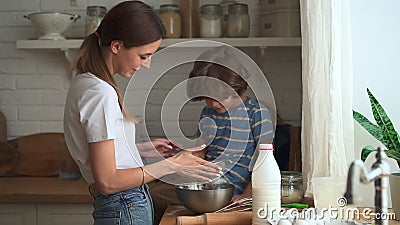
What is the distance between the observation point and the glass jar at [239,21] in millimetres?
2854

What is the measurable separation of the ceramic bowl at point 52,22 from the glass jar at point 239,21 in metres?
0.70

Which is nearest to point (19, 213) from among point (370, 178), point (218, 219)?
point (218, 219)

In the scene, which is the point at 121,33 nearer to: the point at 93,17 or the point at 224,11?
the point at 93,17

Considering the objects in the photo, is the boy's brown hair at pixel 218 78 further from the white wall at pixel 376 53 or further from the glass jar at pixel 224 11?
the glass jar at pixel 224 11

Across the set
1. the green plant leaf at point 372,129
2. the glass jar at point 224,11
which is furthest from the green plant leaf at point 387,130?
the glass jar at point 224,11

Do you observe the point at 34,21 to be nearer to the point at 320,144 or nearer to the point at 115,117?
the point at 115,117

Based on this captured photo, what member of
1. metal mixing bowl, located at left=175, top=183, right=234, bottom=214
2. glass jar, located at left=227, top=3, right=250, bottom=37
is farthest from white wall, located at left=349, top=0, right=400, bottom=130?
glass jar, located at left=227, top=3, right=250, bottom=37

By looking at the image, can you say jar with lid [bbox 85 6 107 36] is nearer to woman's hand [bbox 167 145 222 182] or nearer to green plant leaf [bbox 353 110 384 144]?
woman's hand [bbox 167 145 222 182]

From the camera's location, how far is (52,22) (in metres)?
2.88

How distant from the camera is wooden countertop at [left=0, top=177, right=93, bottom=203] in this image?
2.70 m

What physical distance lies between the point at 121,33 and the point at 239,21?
3.99ft

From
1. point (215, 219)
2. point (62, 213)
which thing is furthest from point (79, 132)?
point (62, 213)

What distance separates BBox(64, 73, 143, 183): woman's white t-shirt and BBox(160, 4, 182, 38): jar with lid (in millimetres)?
1145

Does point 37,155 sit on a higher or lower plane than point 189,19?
lower
